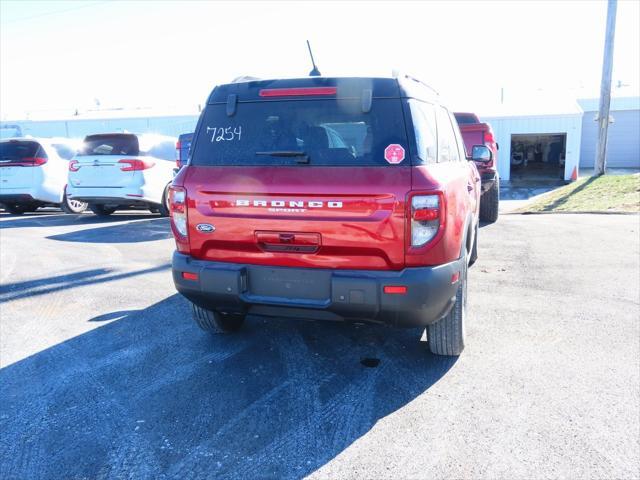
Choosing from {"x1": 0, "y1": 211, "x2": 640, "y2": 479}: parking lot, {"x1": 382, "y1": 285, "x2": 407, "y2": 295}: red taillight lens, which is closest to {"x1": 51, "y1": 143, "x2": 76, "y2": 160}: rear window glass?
{"x1": 0, "y1": 211, "x2": 640, "y2": 479}: parking lot

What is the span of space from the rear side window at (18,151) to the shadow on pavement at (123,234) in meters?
2.79

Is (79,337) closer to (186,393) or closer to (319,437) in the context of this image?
(186,393)

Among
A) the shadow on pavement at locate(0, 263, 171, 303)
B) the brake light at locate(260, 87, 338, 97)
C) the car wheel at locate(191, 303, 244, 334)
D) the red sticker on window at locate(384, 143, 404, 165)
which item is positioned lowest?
the shadow on pavement at locate(0, 263, 171, 303)

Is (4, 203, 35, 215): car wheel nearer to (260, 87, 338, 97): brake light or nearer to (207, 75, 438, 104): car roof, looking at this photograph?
(207, 75, 438, 104): car roof

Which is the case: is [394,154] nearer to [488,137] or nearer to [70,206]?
[488,137]

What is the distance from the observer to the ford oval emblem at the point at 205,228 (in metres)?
3.22

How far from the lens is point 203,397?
10.1 feet

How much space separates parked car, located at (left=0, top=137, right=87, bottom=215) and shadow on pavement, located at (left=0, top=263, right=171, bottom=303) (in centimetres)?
558

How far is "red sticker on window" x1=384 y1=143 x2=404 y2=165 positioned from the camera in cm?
292

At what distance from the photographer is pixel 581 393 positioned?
3104 mm

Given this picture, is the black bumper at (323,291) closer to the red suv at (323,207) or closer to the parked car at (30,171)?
the red suv at (323,207)

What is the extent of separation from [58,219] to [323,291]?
31.4ft

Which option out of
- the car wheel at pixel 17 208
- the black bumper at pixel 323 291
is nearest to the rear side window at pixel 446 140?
the black bumper at pixel 323 291

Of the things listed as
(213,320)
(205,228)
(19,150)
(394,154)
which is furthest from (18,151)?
(394,154)
